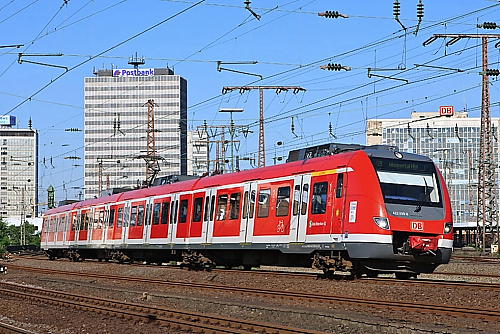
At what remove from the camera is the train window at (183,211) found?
31686 mm

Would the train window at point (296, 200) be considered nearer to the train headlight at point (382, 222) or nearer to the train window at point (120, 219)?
the train headlight at point (382, 222)

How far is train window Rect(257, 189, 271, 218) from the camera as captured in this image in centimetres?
2548

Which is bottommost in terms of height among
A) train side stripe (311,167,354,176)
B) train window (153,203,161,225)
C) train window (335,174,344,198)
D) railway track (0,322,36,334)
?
railway track (0,322,36,334)

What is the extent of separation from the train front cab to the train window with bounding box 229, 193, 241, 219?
6174 millimetres

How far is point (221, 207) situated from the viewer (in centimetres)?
2870

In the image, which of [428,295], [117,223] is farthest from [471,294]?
[117,223]

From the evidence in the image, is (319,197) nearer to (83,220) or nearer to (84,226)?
(84,226)

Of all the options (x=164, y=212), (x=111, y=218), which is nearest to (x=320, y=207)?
(x=164, y=212)

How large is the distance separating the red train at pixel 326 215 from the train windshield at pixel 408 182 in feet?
0.10

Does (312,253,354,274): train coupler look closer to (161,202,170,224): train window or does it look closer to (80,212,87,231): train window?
(161,202,170,224): train window

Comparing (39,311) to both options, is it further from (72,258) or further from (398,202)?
(72,258)

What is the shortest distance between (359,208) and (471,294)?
4110mm

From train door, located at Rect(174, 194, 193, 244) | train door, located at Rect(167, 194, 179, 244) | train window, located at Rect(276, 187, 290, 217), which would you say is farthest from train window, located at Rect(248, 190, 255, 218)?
train door, located at Rect(167, 194, 179, 244)

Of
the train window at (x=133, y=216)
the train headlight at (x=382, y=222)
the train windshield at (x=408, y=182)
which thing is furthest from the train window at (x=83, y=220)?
the train headlight at (x=382, y=222)
